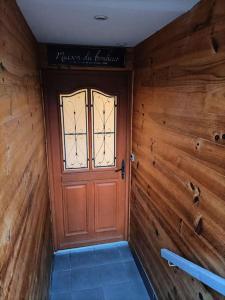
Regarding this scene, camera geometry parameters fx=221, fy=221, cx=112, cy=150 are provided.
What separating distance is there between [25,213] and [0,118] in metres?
0.60

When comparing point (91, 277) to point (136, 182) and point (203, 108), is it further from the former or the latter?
point (203, 108)

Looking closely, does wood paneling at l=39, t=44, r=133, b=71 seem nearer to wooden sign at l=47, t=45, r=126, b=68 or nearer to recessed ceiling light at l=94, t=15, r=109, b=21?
wooden sign at l=47, t=45, r=126, b=68

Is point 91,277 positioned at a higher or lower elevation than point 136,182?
lower

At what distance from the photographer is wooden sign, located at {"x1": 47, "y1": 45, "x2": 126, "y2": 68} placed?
2225mm

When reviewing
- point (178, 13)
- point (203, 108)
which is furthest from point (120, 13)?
point (203, 108)

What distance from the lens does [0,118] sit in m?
0.91

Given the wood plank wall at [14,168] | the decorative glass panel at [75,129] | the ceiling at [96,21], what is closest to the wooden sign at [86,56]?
the ceiling at [96,21]

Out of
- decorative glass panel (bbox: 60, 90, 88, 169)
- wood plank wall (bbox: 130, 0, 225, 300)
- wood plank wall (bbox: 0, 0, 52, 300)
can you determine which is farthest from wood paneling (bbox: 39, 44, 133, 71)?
wood plank wall (bbox: 0, 0, 52, 300)

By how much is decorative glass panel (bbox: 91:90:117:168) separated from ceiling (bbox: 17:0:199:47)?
2.07 ft

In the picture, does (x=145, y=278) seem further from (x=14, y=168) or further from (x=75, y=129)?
(x=14, y=168)

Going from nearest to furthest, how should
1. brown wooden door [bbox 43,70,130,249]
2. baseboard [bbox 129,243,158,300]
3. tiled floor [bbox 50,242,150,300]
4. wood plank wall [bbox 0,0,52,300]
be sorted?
1. wood plank wall [bbox 0,0,52,300]
2. baseboard [bbox 129,243,158,300]
3. tiled floor [bbox 50,242,150,300]
4. brown wooden door [bbox 43,70,130,249]

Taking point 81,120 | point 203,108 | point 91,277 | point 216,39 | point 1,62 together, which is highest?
point 216,39

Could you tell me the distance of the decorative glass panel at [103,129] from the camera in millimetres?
2502

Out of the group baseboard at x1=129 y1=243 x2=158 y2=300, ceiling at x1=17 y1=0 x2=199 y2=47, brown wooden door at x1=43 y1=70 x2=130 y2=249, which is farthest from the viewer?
brown wooden door at x1=43 y1=70 x2=130 y2=249
